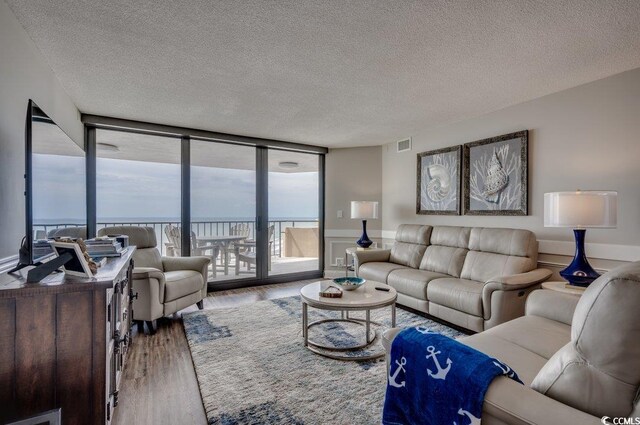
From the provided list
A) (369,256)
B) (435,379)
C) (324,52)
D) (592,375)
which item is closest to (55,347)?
(435,379)

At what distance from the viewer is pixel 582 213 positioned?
2.25 metres

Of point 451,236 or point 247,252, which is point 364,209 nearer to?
point 451,236

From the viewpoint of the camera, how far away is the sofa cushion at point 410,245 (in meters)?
4.01

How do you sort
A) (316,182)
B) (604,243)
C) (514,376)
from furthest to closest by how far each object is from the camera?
(316,182) < (604,243) < (514,376)

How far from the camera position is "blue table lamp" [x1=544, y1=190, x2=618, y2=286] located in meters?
→ 2.23

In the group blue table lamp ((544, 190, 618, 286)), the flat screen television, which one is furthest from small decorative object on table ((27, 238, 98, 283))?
blue table lamp ((544, 190, 618, 286))

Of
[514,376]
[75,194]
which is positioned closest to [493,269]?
[514,376]

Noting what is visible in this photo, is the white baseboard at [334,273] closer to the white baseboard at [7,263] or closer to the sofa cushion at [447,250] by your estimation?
the sofa cushion at [447,250]

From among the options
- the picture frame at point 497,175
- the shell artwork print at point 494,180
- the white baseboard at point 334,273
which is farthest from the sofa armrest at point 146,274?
the shell artwork print at point 494,180

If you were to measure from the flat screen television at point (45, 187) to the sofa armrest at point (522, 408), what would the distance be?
217cm

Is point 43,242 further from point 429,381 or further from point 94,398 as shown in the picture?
point 429,381

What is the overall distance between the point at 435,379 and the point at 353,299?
54.9 inches

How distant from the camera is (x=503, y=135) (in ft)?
11.4

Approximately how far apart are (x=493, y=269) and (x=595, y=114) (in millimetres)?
1656
